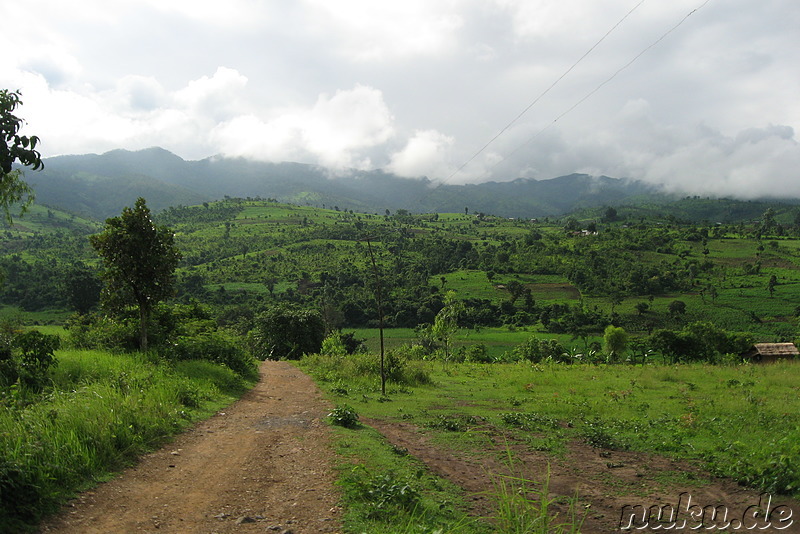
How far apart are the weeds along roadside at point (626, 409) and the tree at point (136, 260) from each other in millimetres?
7875

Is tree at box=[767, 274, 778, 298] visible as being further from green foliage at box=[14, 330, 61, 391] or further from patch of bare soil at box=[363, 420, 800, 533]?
green foliage at box=[14, 330, 61, 391]

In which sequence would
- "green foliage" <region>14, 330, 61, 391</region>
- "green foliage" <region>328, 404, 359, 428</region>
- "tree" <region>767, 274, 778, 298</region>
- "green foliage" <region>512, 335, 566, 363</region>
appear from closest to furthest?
"green foliage" <region>14, 330, 61, 391</region>, "green foliage" <region>328, 404, 359, 428</region>, "green foliage" <region>512, 335, 566, 363</region>, "tree" <region>767, 274, 778, 298</region>

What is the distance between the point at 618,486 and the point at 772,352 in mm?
51754

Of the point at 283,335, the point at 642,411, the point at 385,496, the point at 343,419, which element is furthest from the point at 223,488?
the point at 283,335

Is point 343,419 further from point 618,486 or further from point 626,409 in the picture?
point 626,409

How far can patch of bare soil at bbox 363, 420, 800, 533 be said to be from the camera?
7008 mm

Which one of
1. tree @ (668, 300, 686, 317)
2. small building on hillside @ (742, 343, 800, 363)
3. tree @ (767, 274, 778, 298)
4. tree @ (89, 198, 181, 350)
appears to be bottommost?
tree @ (668, 300, 686, 317)

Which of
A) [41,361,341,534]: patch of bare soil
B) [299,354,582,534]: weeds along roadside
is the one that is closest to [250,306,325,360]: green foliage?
[41,361,341,534]: patch of bare soil

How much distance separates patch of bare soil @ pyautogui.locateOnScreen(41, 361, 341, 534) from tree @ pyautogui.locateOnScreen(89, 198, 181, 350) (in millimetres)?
8276

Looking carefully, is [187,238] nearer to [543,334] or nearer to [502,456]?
[543,334]

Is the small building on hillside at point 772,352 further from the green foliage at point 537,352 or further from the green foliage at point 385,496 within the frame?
the green foliage at point 385,496

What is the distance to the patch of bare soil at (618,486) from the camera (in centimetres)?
701

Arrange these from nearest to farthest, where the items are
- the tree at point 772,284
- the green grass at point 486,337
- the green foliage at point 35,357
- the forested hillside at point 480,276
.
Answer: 1. the green foliage at point 35,357
2. the green grass at point 486,337
3. the forested hillside at point 480,276
4. the tree at point 772,284

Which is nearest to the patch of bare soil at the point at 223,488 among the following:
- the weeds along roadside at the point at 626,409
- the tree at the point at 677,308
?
the weeds along roadside at the point at 626,409
